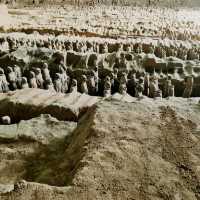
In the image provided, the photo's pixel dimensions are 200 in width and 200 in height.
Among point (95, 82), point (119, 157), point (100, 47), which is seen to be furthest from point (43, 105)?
point (100, 47)

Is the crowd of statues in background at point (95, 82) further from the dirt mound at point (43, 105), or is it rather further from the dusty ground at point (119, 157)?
the dusty ground at point (119, 157)

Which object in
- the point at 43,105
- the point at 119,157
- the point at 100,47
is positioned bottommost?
the point at 100,47

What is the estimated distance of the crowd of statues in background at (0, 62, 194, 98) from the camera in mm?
4703

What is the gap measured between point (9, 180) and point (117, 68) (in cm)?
305

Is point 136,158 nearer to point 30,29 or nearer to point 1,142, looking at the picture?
point 1,142

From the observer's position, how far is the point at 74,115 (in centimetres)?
367

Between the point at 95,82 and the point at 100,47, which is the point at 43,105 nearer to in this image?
the point at 95,82

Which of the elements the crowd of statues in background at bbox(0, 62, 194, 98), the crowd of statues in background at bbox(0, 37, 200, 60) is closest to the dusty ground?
the crowd of statues in background at bbox(0, 62, 194, 98)

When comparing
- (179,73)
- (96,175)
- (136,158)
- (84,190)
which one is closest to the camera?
(84,190)

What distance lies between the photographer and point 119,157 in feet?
7.29

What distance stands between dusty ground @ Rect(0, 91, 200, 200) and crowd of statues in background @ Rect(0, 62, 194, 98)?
5.23ft

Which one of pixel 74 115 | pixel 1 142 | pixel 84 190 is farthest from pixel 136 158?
pixel 74 115

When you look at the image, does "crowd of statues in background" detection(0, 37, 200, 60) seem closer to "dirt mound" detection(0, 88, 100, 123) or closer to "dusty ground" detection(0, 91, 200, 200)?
"dirt mound" detection(0, 88, 100, 123)

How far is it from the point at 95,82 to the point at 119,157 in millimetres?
2842
